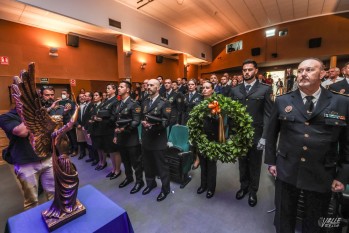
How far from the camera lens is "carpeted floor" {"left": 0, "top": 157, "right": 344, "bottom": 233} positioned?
2070 millimetres

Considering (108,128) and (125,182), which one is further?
(108,128)

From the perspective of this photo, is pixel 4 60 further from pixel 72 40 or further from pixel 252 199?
pixel 252 199

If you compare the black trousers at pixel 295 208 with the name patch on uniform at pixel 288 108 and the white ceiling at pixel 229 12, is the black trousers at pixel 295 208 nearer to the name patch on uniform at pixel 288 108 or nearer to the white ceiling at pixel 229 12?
the name patch on uniform at pixel 288 108

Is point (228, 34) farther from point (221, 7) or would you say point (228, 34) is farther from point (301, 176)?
point (301, 176)

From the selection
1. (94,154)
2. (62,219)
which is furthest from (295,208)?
(94,154)

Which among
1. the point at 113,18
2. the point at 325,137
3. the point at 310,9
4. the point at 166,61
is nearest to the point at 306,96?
the point at 325,137

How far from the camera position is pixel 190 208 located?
94.7 inches

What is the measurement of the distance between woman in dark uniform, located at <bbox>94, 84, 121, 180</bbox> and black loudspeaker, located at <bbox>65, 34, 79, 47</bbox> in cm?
461

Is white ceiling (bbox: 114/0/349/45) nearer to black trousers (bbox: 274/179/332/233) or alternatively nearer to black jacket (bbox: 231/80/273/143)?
black jacket (bbox: 231/80/273/143)

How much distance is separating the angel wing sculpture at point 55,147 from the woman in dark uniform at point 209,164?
174cm

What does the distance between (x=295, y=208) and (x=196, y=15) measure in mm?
8131

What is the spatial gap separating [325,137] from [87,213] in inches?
75.3

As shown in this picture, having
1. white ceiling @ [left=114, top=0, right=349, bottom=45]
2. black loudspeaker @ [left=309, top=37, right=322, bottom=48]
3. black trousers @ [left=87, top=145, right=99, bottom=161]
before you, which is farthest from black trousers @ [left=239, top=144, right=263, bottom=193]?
black loudspeaker @ [left=309, top=37, right=322, bottom=48]

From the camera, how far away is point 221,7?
7.18 meters
